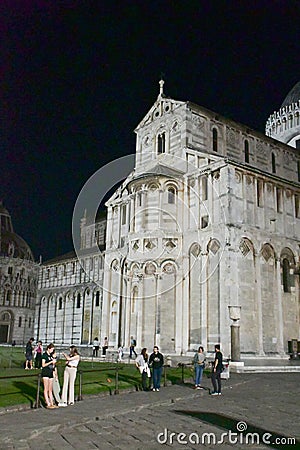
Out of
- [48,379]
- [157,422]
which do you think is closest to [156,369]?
[48,379]

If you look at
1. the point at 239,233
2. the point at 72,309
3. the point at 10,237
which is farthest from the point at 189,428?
the point at 10,237

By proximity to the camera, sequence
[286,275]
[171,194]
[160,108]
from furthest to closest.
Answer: [160,108], [171,194], [286,275]

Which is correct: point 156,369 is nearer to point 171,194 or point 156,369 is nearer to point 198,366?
point 198,366

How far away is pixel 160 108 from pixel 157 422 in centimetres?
2992

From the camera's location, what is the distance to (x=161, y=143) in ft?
119

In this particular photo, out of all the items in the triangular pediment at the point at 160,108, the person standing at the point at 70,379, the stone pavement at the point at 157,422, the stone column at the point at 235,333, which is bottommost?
the stone pavement at the point at 157,422

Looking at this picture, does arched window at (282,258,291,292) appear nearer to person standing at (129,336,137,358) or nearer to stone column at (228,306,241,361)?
stone column at (228,306,241,361)

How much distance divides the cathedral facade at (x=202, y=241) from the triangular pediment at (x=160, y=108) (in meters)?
0.10

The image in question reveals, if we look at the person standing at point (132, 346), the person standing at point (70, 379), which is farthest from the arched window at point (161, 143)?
the person standing at point (70, 379)

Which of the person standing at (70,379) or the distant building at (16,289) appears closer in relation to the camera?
the person standing at (70,379)

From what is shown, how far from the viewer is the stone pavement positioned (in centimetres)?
822

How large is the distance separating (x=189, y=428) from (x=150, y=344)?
69.2 feet

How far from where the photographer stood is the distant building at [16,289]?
88500mm

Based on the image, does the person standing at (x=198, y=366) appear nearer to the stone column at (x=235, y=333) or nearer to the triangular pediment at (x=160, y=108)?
the stone column at (x=235, y=333)
